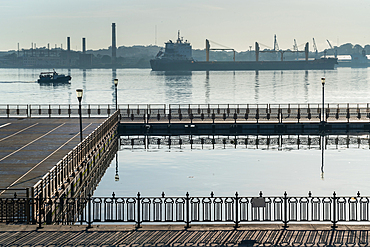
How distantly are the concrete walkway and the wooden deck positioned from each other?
5.66m

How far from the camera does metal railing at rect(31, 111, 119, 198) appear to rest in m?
17.7

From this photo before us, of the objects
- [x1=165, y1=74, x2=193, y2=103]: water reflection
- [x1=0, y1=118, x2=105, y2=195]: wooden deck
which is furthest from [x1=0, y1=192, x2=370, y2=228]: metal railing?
[x1=165, y1=74, x2=193, y2=103]: water reflection

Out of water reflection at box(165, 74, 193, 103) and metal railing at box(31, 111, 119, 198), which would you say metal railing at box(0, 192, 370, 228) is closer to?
metal railing at box(31, 111, 119, 198)

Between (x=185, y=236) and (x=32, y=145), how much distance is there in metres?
17.8

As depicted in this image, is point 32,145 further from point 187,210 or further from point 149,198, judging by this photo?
point 187,210

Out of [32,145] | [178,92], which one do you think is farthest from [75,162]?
[178,92]

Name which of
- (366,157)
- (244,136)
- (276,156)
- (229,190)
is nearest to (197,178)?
(229,190)

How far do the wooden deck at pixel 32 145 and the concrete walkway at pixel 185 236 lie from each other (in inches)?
223

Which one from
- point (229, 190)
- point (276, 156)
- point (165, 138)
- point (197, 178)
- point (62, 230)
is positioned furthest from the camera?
point (165, 138)

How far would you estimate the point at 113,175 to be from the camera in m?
28.0

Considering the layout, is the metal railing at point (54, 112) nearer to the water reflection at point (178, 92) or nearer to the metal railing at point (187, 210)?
the metal railing at point (187, 210)

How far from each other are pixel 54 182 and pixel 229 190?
8267mm

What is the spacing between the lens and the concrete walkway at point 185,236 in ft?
42.3

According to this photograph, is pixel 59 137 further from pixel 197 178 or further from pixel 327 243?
pixel 327 243
